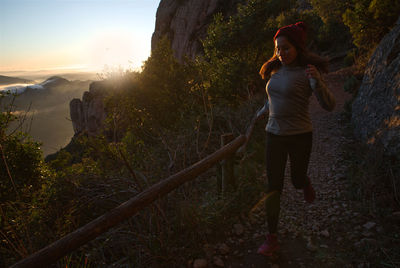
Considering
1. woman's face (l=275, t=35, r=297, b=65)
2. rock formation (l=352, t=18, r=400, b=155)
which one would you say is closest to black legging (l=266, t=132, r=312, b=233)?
woman's face (l=275, t=35, r=297, b=65)

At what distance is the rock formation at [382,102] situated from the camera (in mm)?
3814

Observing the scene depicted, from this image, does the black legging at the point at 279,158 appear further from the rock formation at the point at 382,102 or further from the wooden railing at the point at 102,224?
Result: the rock formation at the point at 382,102

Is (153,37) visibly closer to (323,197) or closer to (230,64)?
(230,64)

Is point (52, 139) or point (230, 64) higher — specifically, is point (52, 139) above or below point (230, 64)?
below

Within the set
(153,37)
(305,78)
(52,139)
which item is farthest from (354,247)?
(52,139)

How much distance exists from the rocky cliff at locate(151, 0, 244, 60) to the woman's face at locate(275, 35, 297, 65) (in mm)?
24647

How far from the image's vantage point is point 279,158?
2.36 metres

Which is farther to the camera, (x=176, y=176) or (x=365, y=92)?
(x=365, y=92)

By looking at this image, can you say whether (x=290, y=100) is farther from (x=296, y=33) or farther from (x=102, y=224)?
(x=102, y=224)

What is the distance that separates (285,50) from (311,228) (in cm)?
221

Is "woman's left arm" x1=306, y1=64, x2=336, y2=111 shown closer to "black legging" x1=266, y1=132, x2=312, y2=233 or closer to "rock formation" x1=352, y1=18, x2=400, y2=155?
"black legging" x1=266, y1=132, x2=312, y2=233

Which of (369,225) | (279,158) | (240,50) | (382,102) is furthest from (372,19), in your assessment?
(279,158)

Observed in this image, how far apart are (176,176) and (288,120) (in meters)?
1.26

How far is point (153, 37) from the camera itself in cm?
3559
